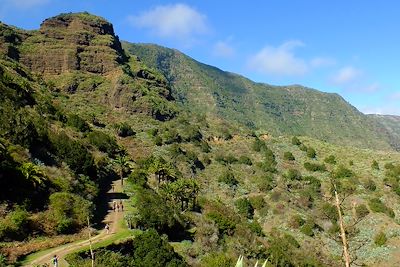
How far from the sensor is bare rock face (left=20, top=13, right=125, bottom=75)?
3922 inches

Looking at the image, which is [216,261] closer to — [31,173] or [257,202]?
[31,173]

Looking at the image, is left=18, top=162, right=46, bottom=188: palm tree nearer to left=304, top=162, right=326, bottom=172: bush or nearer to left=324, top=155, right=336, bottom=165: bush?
left=304, top=162, right=326, bottom=172: bush

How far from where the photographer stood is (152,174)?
62875mm

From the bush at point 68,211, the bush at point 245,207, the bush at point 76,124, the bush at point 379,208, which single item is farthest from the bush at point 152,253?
the bush at point 379,208

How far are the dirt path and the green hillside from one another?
2.89 feet

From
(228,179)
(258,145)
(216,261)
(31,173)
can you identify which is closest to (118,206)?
(31,173)

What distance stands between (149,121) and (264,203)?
33.8m

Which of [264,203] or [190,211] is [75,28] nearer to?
[264,203]

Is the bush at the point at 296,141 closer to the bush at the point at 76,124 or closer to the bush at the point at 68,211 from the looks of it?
the bush at the point at 76,124

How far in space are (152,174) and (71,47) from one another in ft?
173

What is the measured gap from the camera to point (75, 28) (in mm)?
109938

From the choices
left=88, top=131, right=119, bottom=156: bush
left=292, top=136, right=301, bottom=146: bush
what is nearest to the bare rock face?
left=88, top=131, right=119, bottom=156: bush

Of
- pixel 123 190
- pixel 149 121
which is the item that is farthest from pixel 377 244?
pixel 149 121

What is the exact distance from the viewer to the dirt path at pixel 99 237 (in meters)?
24.8
